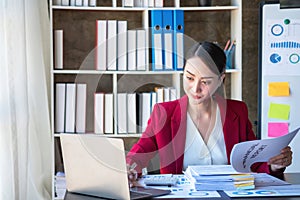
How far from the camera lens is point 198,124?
286 cm

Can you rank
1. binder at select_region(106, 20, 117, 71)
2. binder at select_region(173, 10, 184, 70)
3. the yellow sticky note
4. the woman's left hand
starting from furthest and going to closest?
the yellow sticky note
binder at select_region(106, 20, 117, 71)
binder at select_region(173, 10, 184, 70)
the woman's left hand

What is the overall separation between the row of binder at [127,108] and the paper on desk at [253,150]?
6.18ft

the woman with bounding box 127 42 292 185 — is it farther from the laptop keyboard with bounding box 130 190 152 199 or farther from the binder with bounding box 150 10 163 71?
the binder with bounding box 150 10 163 71

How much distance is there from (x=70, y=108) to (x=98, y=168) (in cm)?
211

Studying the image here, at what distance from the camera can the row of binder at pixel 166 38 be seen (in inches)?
159

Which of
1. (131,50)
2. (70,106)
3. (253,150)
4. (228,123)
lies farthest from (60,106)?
(253,150)

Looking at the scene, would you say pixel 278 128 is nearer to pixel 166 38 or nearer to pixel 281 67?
pixel 281 67

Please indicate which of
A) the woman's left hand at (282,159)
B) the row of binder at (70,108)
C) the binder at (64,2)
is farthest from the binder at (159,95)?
the woman's left hand at (282,159)

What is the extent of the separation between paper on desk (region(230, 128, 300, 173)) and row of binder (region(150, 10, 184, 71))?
70.5 inches

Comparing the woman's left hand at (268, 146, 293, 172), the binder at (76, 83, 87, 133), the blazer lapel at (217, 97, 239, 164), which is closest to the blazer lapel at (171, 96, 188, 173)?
the blazer lapel at (217, 97, 239, 164)

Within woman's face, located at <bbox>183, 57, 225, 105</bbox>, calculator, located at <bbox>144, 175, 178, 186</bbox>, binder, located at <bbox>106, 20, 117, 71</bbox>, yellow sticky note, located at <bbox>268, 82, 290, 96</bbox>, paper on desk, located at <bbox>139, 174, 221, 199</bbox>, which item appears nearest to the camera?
paper on desk, located at <bbox>139, 174, 221, 199</bbox>

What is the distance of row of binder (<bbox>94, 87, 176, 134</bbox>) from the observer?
13.6 ft

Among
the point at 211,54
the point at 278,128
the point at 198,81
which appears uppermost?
the point at 211,54

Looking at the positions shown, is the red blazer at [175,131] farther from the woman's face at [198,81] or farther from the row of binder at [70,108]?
the row of binder at [70,108]
